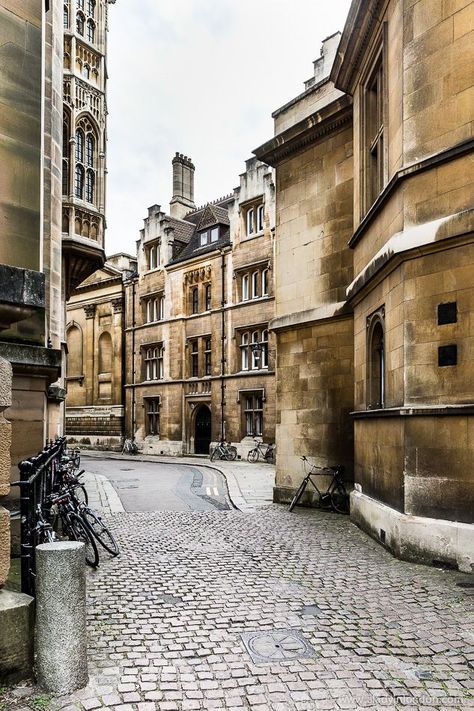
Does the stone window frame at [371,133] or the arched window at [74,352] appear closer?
the stone window frame at [371,133]

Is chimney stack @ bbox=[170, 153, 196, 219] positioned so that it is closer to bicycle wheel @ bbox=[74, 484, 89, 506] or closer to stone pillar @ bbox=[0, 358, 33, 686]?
bicycle wheel @ bbox=[74, 484, 89, 506]

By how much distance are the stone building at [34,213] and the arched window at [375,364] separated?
5.13m

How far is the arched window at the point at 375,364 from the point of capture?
32.1 feet

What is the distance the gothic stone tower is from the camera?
51.0ft

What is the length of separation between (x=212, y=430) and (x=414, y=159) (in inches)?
887

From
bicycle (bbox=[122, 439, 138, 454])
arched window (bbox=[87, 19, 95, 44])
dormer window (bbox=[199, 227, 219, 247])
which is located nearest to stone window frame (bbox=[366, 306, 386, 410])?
arched window (bbox=[87, 19, 95, 44])

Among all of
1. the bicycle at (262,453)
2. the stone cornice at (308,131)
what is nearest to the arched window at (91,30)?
the stone cornice at (308,131)

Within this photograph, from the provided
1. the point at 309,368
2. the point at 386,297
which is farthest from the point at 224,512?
the point at 386,297

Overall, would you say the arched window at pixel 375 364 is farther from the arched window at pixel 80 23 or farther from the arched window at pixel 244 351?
the arched window at pixel 244 351

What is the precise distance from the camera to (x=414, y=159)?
7875 mm

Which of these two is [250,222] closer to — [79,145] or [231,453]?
[231,453]

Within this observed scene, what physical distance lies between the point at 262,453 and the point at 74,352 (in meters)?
18.1

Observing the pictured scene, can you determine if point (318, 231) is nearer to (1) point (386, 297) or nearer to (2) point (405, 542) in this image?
(1) point (386, 297)

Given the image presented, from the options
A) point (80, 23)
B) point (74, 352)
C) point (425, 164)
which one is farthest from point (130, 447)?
point (425, 164)
